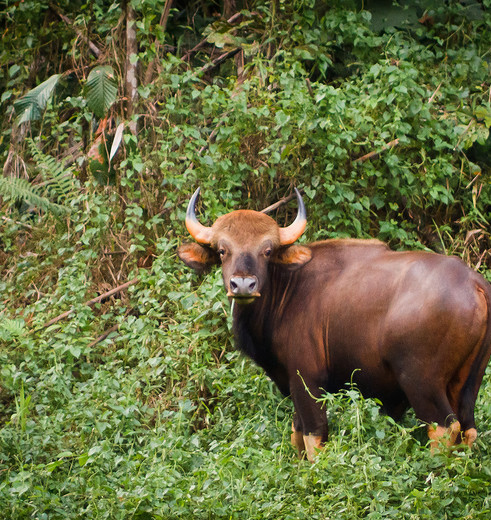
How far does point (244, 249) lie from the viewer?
5125 mm

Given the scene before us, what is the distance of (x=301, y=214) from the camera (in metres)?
5.43

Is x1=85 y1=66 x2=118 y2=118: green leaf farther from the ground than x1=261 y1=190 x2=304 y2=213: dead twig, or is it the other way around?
x1=85 y1=66 x2=118 y2=118: green leaf

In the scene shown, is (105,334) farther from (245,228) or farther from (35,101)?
(35,101)

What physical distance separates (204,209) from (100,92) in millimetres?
1530

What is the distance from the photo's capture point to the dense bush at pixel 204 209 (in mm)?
4516

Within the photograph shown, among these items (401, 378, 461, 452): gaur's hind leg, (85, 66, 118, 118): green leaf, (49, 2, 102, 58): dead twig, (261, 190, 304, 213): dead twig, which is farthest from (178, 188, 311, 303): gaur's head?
(49, 2, 102, 58): dead twig

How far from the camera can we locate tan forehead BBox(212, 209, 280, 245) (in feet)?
17.0

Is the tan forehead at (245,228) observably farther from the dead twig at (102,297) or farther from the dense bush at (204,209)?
the dead twig at (102,297)

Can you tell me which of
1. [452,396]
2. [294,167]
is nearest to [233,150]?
[294,167]

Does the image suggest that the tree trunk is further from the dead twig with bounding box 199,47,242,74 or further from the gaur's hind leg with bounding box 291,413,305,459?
the gaur's hind leg with bounding box 291,413,305,459

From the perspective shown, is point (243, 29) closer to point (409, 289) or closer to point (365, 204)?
point (365, 204)

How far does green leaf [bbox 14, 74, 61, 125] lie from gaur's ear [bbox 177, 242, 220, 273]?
3252 millimetres

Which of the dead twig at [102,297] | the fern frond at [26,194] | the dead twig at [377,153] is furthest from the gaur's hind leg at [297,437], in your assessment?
the fern frond at [26,194]

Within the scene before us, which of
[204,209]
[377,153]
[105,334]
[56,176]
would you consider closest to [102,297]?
[105,334]
